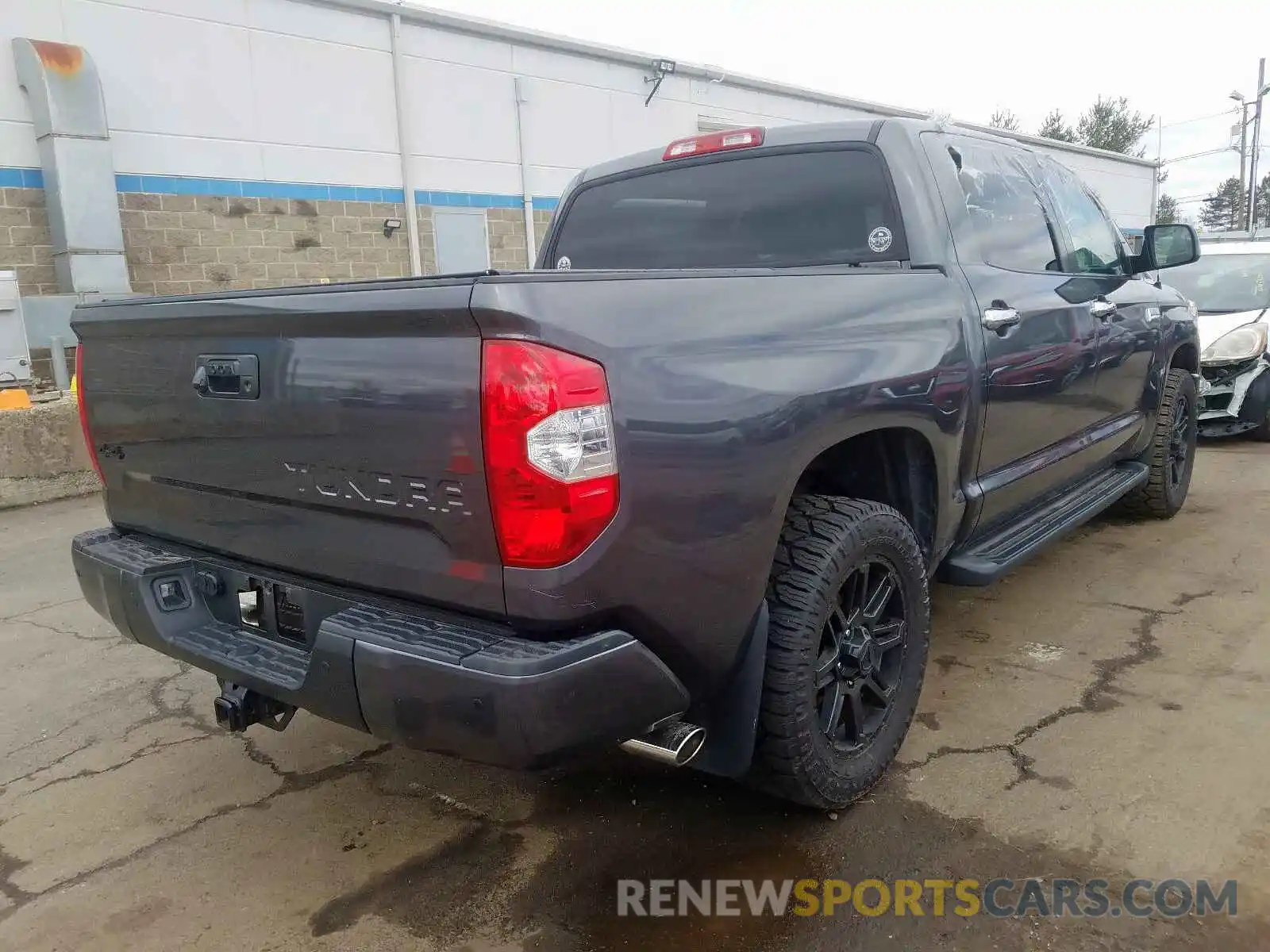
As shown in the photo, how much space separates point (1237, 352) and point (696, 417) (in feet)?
24.3

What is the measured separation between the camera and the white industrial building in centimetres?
923

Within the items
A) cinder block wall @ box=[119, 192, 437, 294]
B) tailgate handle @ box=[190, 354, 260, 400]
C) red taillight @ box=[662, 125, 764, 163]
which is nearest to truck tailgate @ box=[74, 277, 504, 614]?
tailgate handle @ box=[190, 354, 260, 400]

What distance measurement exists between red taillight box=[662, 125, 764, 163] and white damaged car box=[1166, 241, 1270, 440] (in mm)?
5504

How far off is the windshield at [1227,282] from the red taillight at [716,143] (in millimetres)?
6433

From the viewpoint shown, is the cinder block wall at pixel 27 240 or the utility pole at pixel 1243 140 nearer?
the cinder block wall at pixel 27 240

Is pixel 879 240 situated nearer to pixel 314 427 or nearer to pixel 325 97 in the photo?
pixel 314 427

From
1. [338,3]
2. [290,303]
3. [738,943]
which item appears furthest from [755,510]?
[338,3]

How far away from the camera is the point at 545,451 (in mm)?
1777

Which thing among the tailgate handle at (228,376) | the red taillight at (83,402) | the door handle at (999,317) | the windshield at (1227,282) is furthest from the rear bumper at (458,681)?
the windshield at (1227,282)

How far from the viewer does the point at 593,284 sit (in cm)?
191

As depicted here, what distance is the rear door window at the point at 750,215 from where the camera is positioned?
10.4ft

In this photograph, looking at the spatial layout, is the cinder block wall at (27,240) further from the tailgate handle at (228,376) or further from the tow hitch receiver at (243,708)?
the tow hitch receiver at (243,708)

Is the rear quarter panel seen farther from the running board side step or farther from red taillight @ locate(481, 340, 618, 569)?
the running board side step

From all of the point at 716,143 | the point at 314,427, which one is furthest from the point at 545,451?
the point at 716,143
